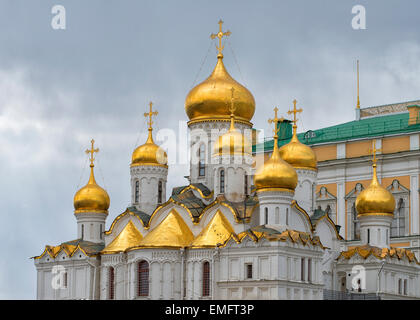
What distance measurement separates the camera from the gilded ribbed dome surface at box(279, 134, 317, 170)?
47594 mm

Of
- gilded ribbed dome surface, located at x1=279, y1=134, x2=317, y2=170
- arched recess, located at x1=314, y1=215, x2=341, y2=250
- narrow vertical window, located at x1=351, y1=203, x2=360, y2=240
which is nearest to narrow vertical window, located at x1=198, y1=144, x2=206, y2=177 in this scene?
gilded ribbed dome surface, located at x1=279, y1=134, x2=317, y2=170

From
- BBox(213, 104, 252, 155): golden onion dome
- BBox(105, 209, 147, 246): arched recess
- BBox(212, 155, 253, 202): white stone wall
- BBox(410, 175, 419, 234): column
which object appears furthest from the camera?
BBox(410, 175, 419, 234): column

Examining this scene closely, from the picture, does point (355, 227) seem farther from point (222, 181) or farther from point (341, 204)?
point (222, 181)

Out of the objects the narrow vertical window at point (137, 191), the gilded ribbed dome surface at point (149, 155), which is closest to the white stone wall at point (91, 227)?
the narrow vertical window at point (137, 191)

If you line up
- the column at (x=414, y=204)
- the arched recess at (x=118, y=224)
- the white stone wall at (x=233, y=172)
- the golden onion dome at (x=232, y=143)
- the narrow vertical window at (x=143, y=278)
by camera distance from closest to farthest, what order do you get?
the narrow vertical window at (x=143, y=278) < the golden onion dome at (x=232, y=143) < the white stone wall at (x=233, y=172) < the arched recess at (x=118, y=224) < the column at (x=414, y=204)

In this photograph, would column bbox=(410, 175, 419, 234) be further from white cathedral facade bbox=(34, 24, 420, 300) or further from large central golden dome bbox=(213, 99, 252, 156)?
large central golden dome bbox=(213, 99, 252, 156)

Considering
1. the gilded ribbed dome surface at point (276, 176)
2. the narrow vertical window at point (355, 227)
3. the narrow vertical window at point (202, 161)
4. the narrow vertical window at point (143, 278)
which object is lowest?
the narrow vertical window at point (143, 278)

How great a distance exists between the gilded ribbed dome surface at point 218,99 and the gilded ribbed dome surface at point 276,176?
14.1 feet

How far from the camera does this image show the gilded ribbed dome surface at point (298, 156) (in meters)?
47.6

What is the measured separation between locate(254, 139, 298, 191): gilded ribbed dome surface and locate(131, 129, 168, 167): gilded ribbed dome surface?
20.0ft

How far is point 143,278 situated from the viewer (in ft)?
145

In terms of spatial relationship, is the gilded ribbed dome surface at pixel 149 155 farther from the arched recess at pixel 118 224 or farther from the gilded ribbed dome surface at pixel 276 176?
the gilded ribbed dome surface at pixel 276 176

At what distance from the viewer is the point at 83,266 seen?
47.2m

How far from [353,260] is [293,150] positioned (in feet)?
16.5
